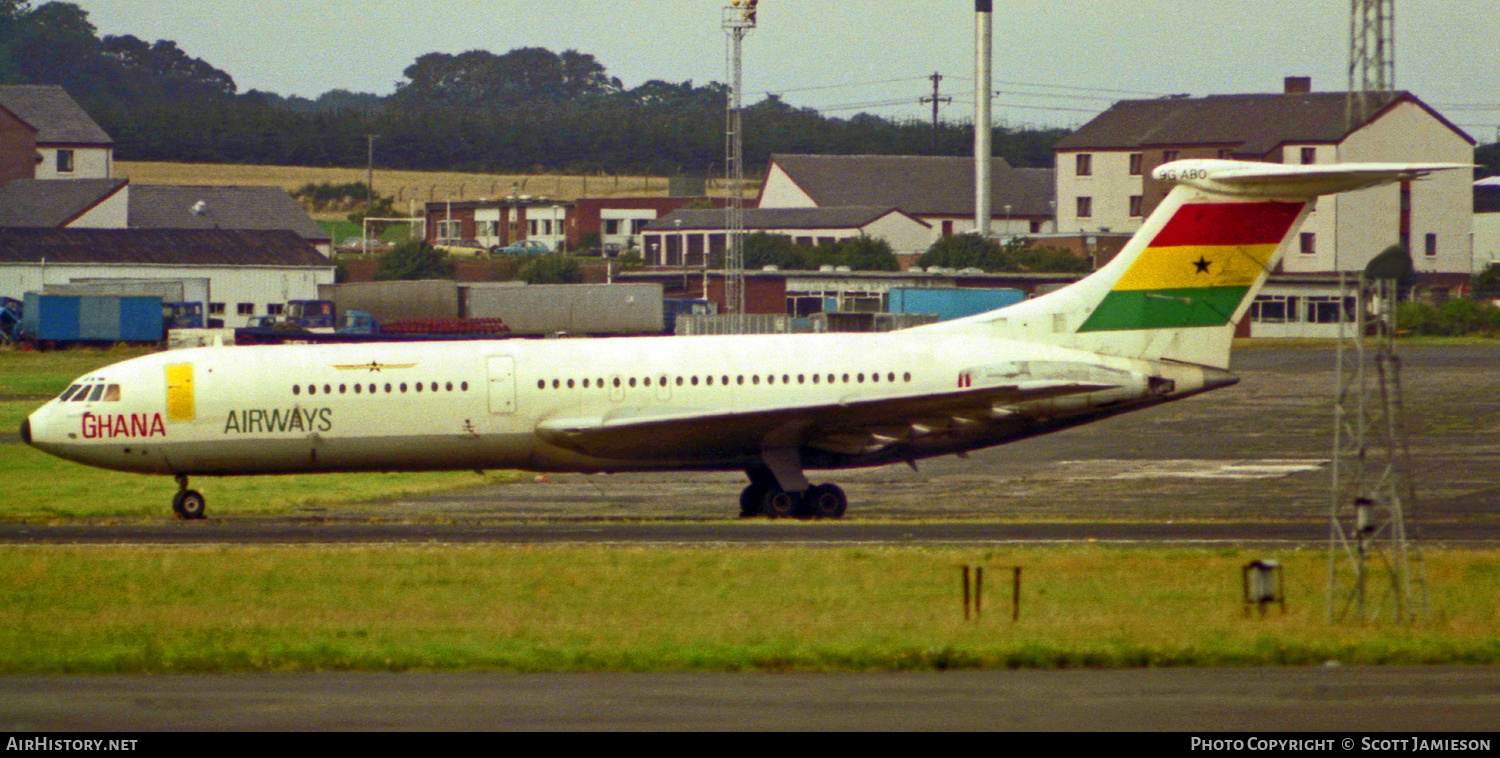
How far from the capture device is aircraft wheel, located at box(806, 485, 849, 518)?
35.4 m

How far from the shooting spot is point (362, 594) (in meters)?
24.0

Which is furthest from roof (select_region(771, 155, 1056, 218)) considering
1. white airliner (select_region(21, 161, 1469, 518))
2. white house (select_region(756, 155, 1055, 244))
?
white airliner (select_region(21, 161, 1469, 518))

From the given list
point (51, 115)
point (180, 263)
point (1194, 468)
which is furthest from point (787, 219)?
point (1194, 468)

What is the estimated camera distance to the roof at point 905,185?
140375 mm

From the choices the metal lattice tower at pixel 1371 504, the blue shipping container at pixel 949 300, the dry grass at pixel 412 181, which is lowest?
the metal lattice tower at pixel 1371 504

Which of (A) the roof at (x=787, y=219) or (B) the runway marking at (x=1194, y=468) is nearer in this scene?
(B) the runway marking at (x=1194, y=468)

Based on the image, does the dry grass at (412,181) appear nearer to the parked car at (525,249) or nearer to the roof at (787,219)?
the parked car at (525,249)

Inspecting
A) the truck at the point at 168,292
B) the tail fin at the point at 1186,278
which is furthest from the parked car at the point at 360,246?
the tail fin at the point at 1186,278

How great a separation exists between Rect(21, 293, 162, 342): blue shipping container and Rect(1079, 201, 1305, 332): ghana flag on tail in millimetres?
63860

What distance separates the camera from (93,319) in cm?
8756

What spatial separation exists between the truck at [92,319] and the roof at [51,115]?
54115 mm

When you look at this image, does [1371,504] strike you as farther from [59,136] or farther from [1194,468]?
[59,136]
